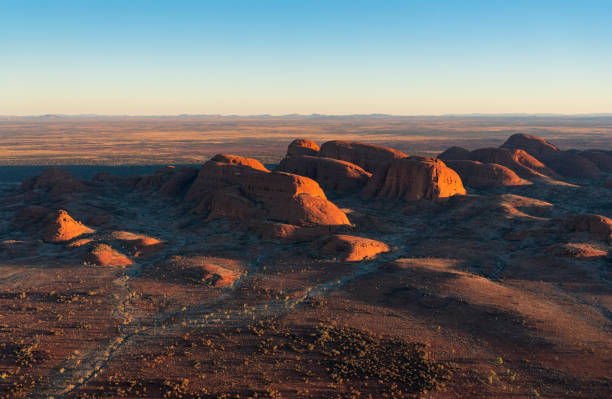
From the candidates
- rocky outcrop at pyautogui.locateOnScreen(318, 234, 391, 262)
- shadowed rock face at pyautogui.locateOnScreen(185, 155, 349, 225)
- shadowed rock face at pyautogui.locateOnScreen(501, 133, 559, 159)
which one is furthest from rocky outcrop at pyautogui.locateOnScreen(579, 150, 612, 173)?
rocky outcrop at pyautogui.locateOnScreen(318, 234, 391, 262)

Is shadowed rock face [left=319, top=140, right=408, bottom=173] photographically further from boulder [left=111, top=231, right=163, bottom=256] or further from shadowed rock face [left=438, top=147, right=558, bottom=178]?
boulder [left=111, top=231, right=163, bottom=256]

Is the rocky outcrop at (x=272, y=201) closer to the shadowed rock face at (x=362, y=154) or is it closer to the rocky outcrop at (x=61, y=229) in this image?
the rocky outcrop at (x=61, y=229)

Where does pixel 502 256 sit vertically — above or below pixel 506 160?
below

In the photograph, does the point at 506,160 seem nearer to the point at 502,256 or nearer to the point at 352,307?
the point at 502,256

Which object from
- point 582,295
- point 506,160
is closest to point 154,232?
point 582,295

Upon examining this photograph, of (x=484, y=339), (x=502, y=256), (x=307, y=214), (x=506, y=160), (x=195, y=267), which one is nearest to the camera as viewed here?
(x=484, y=339)

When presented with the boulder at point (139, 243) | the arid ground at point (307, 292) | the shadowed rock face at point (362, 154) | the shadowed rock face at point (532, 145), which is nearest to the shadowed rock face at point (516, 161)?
the shadowed rock face at point (532, 145)

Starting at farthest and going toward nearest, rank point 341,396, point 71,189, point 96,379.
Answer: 1. point 71,189
2. point 96,379
3. point 341,396

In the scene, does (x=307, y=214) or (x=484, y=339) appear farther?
(x=307, y=214)
